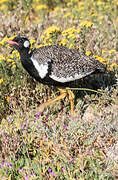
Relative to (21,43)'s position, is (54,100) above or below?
below

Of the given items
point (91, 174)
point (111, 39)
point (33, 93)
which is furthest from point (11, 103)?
point (111, 39)

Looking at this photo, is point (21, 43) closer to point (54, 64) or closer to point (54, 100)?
point (54, 64)

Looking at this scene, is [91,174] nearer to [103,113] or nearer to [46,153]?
[46,153]

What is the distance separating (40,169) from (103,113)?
1.26 m

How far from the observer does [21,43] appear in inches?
153

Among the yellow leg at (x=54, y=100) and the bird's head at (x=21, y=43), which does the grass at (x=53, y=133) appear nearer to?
the yellow leg at (x=54, y=100)

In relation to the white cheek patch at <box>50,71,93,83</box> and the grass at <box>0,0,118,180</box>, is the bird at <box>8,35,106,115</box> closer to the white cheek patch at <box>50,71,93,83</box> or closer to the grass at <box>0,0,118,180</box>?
the white cheek patch at <box>50,71,93,83</box>

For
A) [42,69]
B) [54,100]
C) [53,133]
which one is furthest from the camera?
A: [54,100]

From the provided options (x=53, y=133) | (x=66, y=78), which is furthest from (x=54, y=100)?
(x=53, y=133)

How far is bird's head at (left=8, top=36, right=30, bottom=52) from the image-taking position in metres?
3.87

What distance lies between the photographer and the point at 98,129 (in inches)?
121

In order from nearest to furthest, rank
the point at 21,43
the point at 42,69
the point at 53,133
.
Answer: the point at 53,133
the point at 42,69
the point at 21,43

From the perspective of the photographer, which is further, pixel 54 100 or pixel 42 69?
pixel 54 100

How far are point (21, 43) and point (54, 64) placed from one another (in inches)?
19.5
